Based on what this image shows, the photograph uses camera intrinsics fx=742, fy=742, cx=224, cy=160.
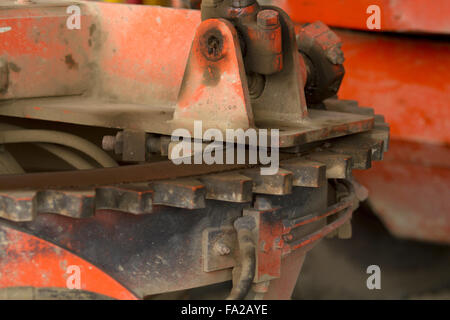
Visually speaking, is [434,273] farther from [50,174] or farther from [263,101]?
[50,174]

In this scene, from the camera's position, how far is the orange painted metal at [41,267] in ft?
4.80

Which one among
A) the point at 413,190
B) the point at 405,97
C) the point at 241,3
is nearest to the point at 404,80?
the point at 405,97

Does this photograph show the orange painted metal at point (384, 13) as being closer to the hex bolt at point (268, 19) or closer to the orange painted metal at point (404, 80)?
the orange painted metal at point (404, 80)

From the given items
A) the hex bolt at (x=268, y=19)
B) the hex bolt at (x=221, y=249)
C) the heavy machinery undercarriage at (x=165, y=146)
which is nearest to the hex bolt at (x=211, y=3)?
the heavy machinery undercarriage at (x=165, y=146)

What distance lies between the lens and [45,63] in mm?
1974

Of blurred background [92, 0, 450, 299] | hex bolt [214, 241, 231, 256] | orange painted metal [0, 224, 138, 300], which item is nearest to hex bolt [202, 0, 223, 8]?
hex bolt [214, 241, 231, 256]

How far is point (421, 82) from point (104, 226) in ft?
5.98

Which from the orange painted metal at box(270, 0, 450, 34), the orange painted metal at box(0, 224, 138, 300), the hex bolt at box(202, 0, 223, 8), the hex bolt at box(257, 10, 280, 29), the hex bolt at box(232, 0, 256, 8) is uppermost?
the orange painted metal at box(270, 0, 450, 34)

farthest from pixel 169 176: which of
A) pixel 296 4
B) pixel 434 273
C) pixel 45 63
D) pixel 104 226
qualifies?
pixel 434 273

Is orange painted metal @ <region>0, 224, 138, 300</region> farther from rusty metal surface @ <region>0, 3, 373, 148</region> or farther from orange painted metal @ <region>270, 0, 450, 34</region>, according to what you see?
orange painted metal @ <region>270, 0, 450, 34</region>

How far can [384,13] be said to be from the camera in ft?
9.18

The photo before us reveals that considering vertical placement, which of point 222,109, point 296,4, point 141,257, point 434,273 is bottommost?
point 434,273

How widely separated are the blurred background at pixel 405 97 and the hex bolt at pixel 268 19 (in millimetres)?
894

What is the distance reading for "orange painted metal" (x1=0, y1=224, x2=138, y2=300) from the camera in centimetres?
146
